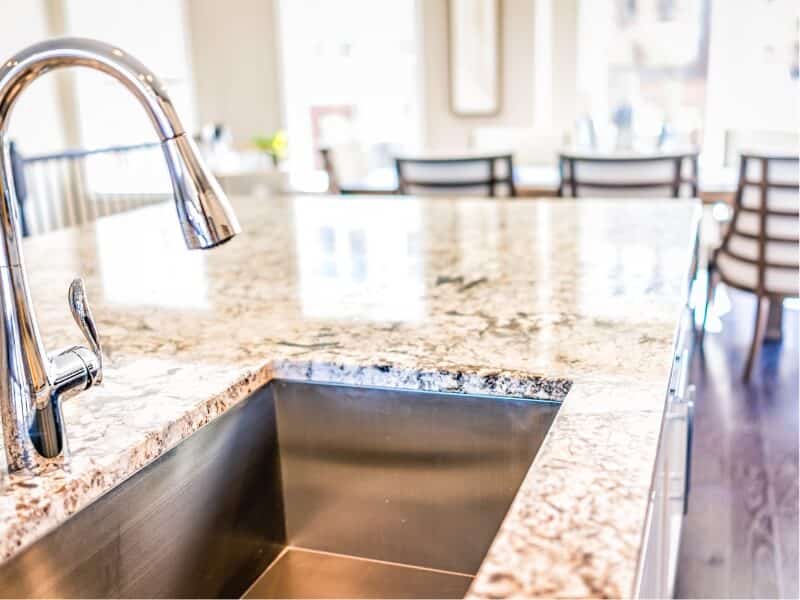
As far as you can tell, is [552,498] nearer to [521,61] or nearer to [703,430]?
[703,430]

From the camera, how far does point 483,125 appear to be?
278 inches

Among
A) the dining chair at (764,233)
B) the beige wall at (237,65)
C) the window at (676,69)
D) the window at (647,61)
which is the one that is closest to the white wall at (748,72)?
the window at (676,69)

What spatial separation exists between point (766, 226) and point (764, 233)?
0.03 m

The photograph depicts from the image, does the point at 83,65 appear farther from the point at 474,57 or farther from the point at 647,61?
the point at 647,61

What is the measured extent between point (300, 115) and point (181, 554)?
7.78 meters

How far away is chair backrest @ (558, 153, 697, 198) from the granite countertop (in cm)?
132

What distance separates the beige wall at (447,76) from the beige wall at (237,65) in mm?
1930

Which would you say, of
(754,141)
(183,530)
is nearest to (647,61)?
(754,141)

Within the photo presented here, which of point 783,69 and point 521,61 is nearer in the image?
point 783,69

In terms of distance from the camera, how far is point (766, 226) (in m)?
3.20

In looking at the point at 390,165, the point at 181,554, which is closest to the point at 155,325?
the point at 181,554

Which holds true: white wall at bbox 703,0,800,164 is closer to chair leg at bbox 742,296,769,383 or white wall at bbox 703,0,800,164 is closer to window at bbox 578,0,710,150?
window at bbox 578,0,710,150

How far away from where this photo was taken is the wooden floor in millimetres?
2041

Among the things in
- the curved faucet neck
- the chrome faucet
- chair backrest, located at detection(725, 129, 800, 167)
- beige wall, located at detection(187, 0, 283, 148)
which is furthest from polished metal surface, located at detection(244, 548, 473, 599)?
beige wall, located at detection(187, 0, 283, 148)
